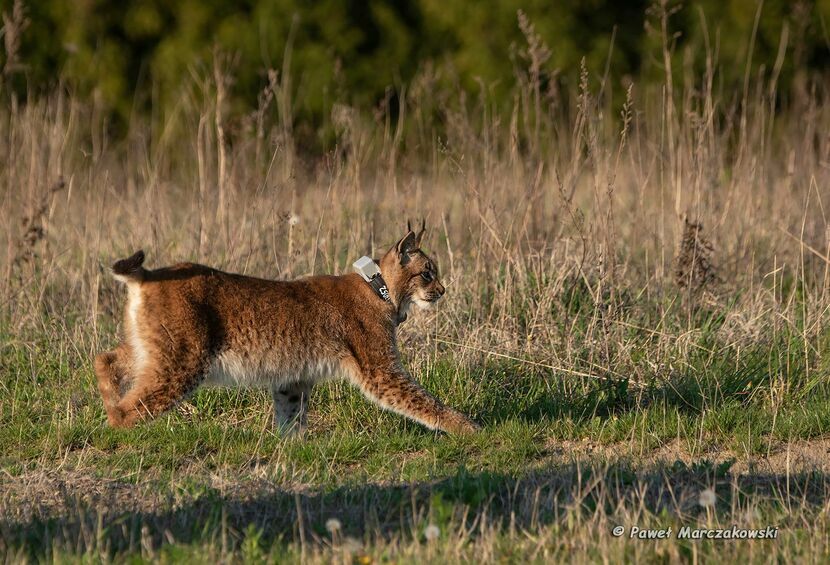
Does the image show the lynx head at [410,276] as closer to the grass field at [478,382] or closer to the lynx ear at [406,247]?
the lynx ear at [406,247]

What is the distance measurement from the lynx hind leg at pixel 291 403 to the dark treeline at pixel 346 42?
831 centimetres

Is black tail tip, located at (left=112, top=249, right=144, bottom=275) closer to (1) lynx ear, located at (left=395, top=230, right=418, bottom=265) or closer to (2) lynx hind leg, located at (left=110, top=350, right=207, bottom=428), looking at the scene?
(2) lynx hind leg, located at (left=110, top=350, right=207, bottom=428)

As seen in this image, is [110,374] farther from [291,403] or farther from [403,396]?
[403,396]

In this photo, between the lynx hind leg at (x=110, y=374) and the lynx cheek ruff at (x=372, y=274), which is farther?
the lynx cheek ruff at (x=372, y=274)

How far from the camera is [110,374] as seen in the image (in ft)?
19.1

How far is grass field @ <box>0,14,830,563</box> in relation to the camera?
4.42 metres

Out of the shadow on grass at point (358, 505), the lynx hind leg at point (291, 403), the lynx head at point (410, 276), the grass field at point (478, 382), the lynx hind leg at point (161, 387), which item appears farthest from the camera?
the lynx head at point (410, 276)

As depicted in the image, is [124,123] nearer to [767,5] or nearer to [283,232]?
[283,232]

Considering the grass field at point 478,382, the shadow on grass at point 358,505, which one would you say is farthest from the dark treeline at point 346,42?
the shadow on grass at point 358,505

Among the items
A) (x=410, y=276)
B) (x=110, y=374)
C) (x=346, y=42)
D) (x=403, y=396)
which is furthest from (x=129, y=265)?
(x=346, y=42)

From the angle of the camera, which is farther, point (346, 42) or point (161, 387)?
point (346, 42)

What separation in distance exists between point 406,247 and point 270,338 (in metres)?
1.01

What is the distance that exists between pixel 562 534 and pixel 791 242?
16.3 feet

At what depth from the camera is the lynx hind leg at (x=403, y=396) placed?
5.83 meters
